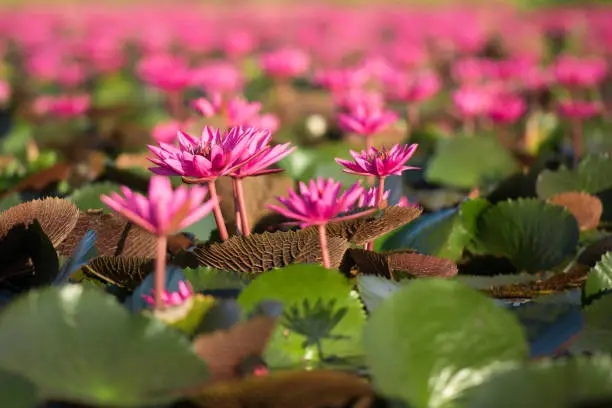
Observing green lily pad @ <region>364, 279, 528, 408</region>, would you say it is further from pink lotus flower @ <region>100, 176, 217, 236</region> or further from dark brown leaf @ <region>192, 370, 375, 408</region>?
pink lotus flower @ <region>100, 176, 217, 236</region>

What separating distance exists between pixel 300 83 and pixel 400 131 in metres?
3.95

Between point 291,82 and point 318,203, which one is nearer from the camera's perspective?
point 318,203

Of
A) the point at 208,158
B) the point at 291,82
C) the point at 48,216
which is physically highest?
the point at 208,158

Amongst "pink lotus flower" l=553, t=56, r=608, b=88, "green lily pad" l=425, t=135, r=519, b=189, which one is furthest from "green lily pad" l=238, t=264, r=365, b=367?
"pink lotus flower" l=553, t=56, r=608, b=88

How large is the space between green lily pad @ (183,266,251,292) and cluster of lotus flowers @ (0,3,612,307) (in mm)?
123

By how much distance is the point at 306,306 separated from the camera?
137 centimetres

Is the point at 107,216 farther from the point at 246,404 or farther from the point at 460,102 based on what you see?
the point at 460,102

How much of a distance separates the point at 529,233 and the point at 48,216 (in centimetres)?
108

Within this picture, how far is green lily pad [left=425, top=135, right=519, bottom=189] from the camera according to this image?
3.20 meters

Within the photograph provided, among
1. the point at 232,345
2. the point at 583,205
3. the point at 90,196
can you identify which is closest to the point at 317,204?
the point at 232,345

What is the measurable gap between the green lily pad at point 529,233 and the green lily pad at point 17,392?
1236mm

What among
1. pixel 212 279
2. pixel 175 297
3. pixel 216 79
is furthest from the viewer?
pixel 216 79

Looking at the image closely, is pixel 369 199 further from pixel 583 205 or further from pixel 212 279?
pixel 583 205

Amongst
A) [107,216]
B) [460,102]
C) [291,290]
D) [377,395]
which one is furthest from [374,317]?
[460,102]
